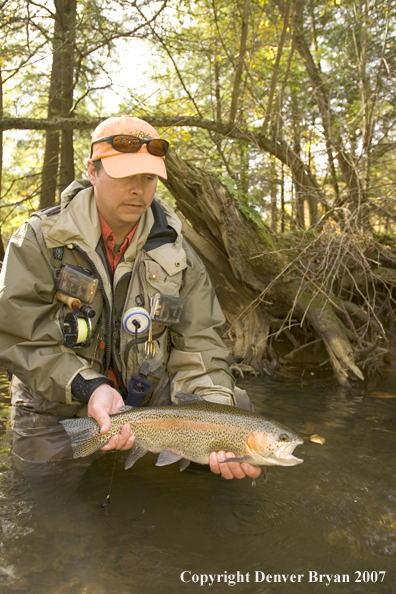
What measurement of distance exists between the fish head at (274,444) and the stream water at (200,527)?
46 cm

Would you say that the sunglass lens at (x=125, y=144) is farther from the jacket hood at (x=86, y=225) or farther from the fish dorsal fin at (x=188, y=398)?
the fish dorsal fin at (x=188, y=398)

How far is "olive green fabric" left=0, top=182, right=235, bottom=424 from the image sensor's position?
336 centimetres

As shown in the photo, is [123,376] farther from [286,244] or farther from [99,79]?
[99,79]

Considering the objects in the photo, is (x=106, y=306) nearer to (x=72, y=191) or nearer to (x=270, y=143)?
(x=72, y=191)

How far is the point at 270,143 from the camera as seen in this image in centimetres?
954

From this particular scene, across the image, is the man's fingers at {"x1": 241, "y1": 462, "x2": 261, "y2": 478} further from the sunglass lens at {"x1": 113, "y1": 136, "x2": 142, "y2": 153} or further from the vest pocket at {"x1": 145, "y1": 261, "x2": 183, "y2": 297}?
the sunglass lens at {"x1": 113, "y1": 136, "x2": 142, "y2": 153}

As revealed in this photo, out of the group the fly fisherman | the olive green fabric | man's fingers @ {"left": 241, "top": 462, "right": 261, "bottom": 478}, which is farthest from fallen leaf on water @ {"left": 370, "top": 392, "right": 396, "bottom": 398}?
man's fingers @ {"left": 241, "top": 462, "right": 261, "bottom": 478}

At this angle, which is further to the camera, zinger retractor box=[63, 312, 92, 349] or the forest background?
the forest background

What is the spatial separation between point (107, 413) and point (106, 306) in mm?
932

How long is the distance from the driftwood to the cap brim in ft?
8.38

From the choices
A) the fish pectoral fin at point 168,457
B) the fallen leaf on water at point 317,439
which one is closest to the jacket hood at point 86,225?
the fish pectoral fin at point 168,457

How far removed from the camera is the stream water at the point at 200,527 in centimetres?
256

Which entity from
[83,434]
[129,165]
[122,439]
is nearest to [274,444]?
[122,439]

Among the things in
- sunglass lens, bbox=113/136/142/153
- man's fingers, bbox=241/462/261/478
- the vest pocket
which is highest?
sunglass lens, bbox=113/136/142/153
